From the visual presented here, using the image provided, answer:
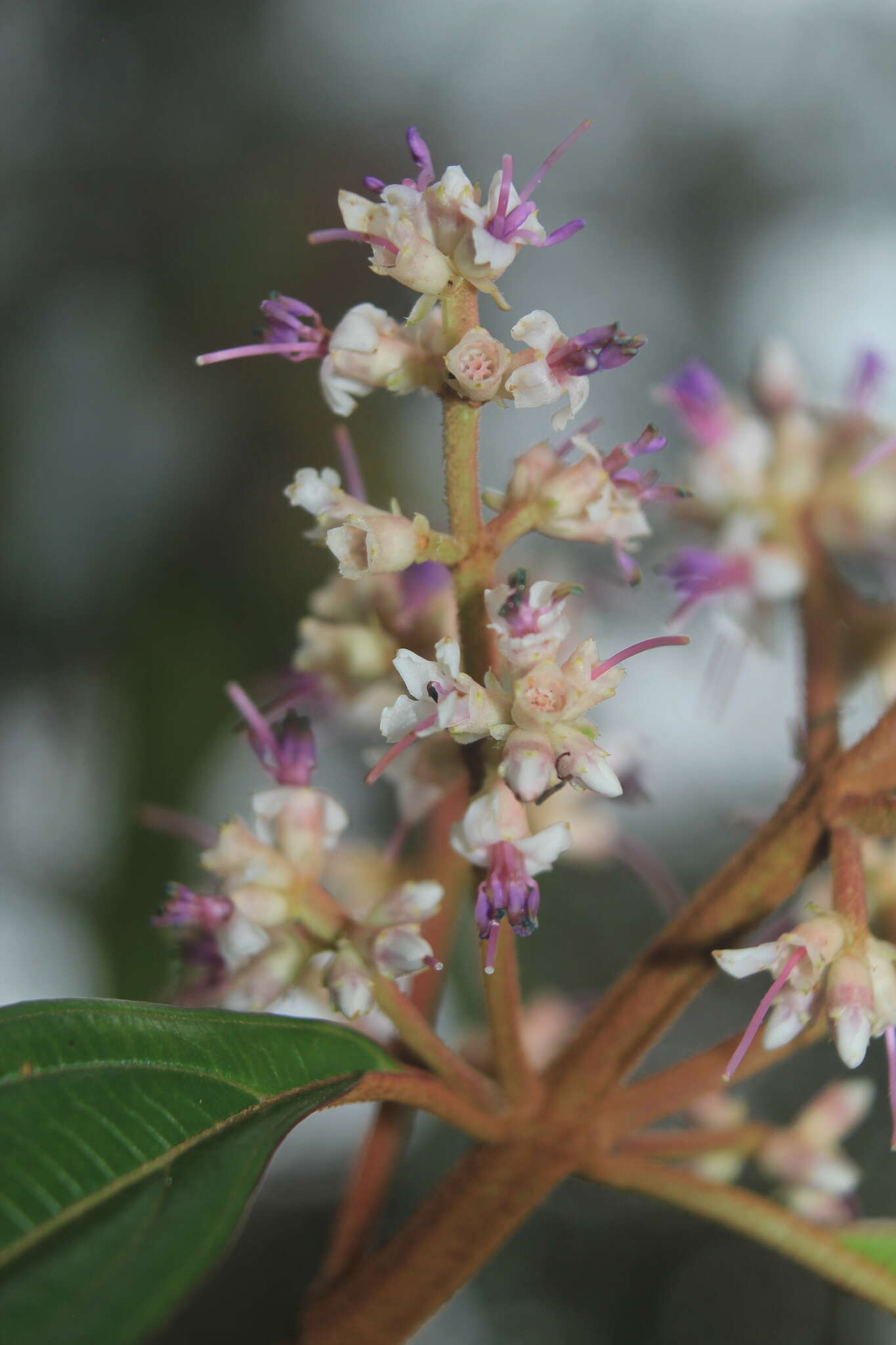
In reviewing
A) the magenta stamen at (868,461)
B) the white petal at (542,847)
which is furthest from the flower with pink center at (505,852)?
the magenta stamen at (868,461)

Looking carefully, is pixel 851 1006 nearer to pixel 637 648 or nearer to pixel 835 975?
pixel 835 975

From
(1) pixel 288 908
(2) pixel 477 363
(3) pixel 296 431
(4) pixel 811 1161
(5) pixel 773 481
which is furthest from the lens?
(3) pixel 296 431

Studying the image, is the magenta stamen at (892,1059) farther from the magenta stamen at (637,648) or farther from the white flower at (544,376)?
the white flower at (544,376)

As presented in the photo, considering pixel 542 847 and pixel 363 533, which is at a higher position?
pixel 363 533

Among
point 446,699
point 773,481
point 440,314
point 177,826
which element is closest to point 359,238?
point 440,314

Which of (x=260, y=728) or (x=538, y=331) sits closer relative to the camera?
(x=538, y=331)

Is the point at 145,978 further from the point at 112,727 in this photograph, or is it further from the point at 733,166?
the point at 733,166

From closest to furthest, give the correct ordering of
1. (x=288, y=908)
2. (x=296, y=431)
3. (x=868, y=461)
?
1. (x=288, y=908)
2. (x=868, y=461)
3. (x=296, y=431)
